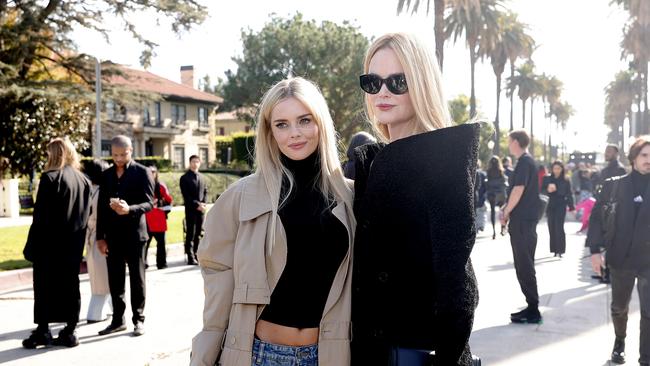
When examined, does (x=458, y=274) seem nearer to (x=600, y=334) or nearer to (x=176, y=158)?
(x=600, y=334)

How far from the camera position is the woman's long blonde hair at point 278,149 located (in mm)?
2520

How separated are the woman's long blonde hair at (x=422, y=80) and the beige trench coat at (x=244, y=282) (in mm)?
555

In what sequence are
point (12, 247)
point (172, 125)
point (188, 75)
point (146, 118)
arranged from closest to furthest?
point (12, 247), point (146, 118), point (172, 125), point (188, 75)

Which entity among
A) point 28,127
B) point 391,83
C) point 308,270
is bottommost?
point 308,270

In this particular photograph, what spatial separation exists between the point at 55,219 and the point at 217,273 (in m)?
4.17

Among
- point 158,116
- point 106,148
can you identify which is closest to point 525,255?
point 106,148

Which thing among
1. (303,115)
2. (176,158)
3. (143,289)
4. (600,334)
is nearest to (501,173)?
(600,334)

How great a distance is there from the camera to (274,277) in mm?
2418

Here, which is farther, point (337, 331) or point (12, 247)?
point (12, 247)

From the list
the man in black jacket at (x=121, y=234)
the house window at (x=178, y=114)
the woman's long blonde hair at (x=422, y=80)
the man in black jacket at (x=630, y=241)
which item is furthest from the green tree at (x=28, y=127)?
the house window at (x=178, y=114)

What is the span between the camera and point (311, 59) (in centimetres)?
4253

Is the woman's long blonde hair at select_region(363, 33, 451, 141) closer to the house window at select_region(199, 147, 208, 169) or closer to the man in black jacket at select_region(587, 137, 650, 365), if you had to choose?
the man in black jacket at select_region(587, 137, 650, 365)

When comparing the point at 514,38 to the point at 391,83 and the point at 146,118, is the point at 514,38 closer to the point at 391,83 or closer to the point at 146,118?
the point at 146,118

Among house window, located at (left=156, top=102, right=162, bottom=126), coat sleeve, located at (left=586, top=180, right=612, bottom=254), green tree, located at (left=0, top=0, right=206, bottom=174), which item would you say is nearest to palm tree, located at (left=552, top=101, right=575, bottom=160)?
house window, located at (left=156, top=102, right=162, bottom=126)
